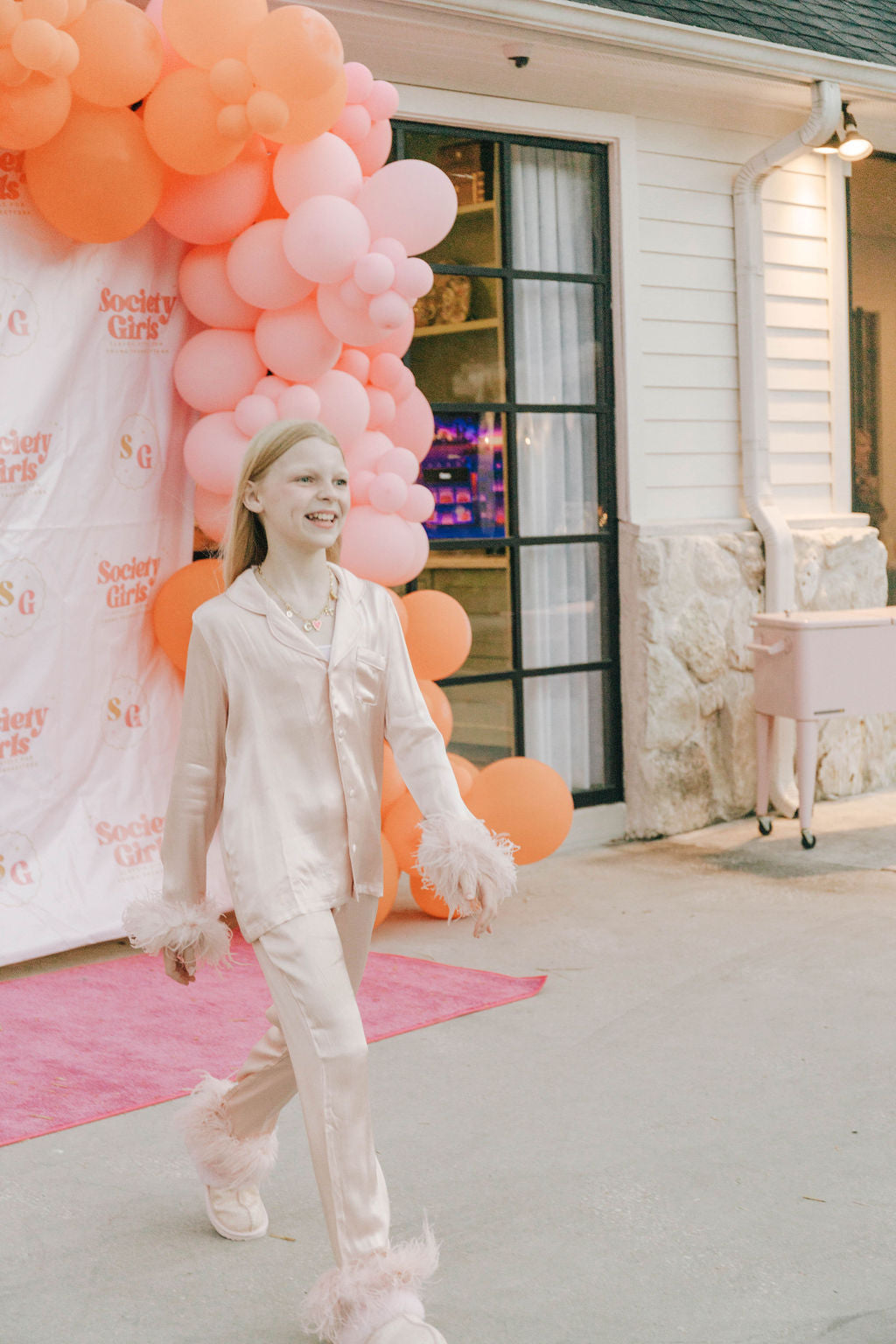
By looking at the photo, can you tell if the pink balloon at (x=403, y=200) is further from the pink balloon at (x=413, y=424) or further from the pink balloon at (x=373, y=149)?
the pink balloon at (x=413, y=424)

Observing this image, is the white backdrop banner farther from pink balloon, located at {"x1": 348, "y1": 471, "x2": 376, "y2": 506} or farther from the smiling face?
the smiling face

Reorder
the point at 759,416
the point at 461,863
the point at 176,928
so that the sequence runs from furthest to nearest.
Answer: the point at 759,416 → the point at 176,928 → the point at 461,863

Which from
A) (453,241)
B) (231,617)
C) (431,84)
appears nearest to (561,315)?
(453,241)

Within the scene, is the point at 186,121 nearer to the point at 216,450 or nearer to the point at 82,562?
the point at 216,450

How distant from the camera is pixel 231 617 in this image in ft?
9.43

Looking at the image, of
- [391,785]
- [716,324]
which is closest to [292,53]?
[391,785]

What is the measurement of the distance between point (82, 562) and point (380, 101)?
1.89 m

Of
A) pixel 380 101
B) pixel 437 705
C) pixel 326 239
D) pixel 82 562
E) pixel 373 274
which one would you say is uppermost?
pixel 380 101

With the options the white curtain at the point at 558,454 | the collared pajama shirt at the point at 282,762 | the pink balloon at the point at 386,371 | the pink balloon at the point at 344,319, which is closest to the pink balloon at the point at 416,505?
the pink balloon at the point at 386,371

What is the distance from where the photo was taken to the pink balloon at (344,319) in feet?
16.3

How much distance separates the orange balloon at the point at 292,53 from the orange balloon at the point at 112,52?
33 cm

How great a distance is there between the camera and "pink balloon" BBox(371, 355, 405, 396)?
17.7ft

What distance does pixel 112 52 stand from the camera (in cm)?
466

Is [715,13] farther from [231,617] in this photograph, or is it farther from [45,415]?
[231,617]
